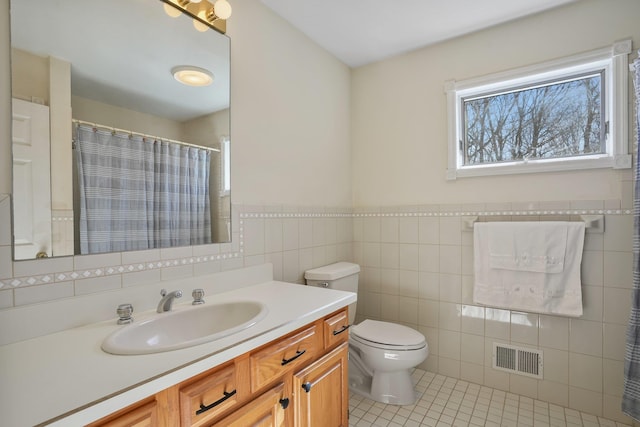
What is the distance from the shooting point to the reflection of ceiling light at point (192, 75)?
1460 millimetres

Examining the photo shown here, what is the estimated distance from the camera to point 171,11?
1.39 m

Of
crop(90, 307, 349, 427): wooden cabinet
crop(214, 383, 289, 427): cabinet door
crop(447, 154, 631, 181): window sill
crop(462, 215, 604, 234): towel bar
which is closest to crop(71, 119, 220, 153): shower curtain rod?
crop(90, 307, 349, 427): wooden cabinet

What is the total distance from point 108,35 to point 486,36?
2183 mm

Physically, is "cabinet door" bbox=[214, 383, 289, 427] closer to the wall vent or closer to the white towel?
the white towel

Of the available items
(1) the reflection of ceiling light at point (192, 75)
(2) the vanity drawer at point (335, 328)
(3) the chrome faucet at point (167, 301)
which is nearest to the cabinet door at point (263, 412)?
(2) the vanity drawer at point (335, 328)

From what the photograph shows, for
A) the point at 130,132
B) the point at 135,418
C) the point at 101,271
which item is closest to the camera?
the point at 135,418

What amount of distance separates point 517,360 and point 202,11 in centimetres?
268

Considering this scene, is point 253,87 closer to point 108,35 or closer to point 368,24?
point 108,35

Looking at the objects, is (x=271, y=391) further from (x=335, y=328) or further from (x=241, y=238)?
(x=241, y=238)

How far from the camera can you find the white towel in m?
1.83

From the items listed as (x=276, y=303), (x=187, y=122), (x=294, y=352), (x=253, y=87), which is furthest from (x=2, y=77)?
(x=294, y=352)

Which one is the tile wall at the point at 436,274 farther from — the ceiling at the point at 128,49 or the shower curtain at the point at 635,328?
the ceiling at the point at 128,49

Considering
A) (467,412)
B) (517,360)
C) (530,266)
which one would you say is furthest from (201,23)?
(517,360)

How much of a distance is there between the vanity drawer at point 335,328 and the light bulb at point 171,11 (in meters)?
1.49
